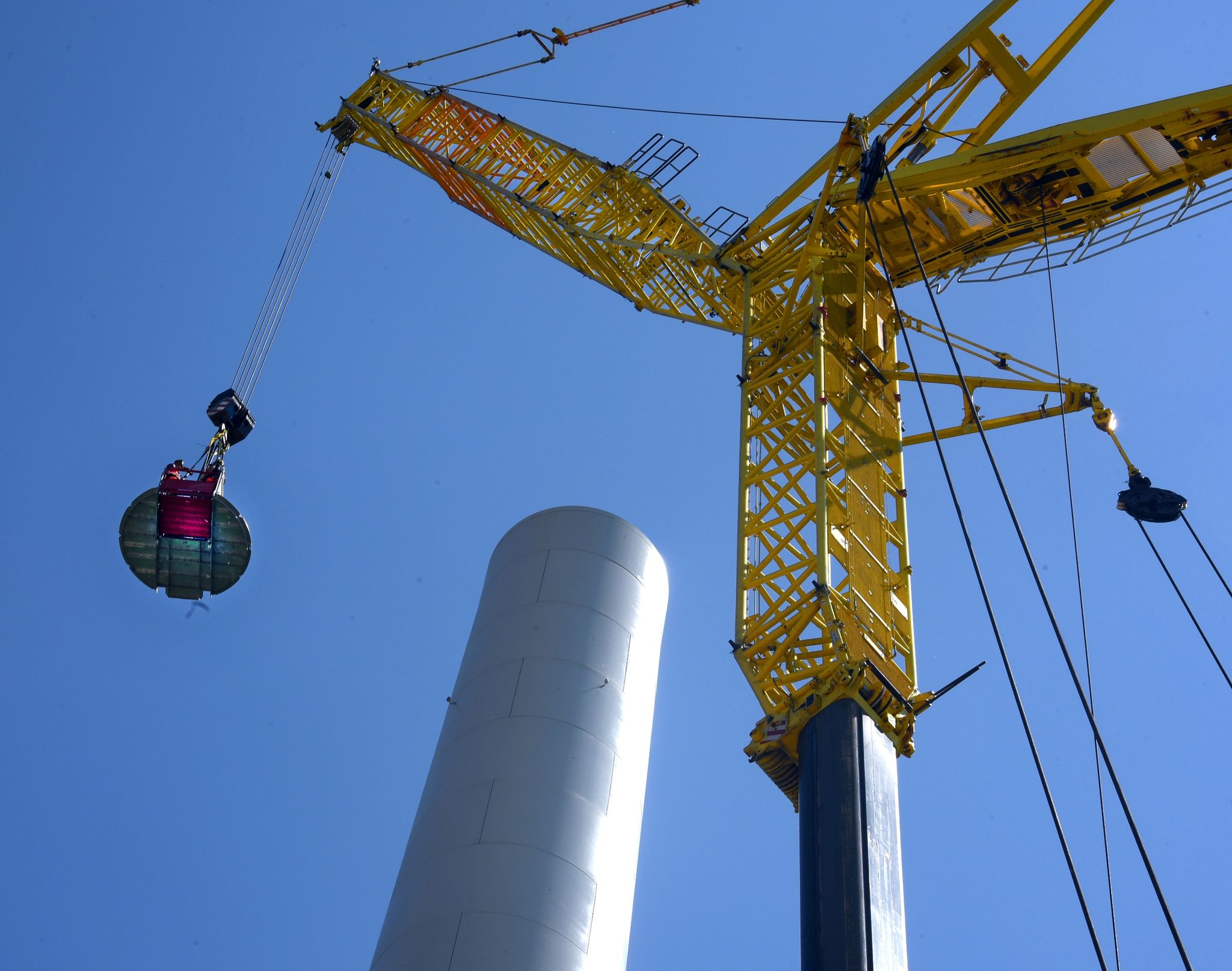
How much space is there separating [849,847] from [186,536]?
36.3ft

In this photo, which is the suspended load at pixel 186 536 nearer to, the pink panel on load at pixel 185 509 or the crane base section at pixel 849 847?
the pink panel on load at pixel 185 509

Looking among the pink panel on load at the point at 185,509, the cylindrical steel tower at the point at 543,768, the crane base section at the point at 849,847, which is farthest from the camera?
the pink panel on load at the point at 185,509

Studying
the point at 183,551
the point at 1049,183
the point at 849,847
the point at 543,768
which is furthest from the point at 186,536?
the point at 1049,183

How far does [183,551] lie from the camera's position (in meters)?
22.9

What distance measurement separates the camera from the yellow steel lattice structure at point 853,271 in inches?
848

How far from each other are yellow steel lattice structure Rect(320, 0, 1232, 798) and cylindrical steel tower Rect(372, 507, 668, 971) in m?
1.93

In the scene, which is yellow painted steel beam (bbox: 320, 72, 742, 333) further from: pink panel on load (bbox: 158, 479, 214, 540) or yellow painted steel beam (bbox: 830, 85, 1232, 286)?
pink panel on load (bbox: 158, 479, 214, 540)

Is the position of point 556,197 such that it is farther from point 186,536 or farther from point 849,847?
point 849,847

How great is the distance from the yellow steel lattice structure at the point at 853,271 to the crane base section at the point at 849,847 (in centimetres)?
56

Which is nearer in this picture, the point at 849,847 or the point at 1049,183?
the point at 849,847

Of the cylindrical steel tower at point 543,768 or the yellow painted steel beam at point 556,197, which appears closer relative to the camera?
the cylindrical steel tower at point 543,768

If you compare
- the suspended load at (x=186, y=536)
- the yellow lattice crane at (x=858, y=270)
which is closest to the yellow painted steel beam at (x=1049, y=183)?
the yellow lattice crane at (x=858, y=270)

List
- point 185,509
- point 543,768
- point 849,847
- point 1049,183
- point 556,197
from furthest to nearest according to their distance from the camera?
1. point 556,197
2. point 1049,183
3. point 185,509
4. point 543,768
5. point 849,847

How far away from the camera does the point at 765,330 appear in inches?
1037
